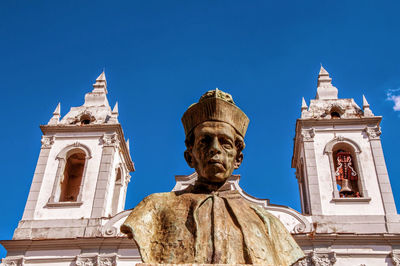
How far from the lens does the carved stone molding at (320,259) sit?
12930 millimetres

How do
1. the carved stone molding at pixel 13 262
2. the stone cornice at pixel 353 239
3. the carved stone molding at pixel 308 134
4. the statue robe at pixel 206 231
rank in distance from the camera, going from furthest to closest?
the carved stone molding at pixel 308 134, the carved stone molding at pixel 13 262, the stone cornice at pixel 353 239, the statue robe at pixel 206 231

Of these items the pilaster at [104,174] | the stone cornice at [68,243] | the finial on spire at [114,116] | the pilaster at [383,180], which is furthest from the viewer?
the finial on spire at [114,116]

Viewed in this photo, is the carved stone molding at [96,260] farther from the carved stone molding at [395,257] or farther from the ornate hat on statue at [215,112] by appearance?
the ornate hat on statue at [215,112]

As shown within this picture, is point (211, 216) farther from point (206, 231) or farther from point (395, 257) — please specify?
point (395, 257)

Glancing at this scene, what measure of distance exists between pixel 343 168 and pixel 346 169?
121 millimetres

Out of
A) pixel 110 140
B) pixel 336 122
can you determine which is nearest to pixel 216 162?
pixel 110 140

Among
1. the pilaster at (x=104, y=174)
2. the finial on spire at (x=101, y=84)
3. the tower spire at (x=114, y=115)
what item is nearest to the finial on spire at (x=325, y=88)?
the tower spire at (x=114, y=115)

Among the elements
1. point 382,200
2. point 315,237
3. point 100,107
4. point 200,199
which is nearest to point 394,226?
point 382,200

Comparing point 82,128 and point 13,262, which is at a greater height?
point 82,128

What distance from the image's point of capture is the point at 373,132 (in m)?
16.2

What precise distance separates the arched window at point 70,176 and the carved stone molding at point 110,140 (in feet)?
2.09

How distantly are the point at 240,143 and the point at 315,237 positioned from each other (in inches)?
436

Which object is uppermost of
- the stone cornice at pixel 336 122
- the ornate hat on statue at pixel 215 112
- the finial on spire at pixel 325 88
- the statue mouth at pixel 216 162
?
the finial on spire at pixel 325 88

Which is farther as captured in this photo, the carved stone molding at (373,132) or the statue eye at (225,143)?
the carved stone molding at (373,132)
